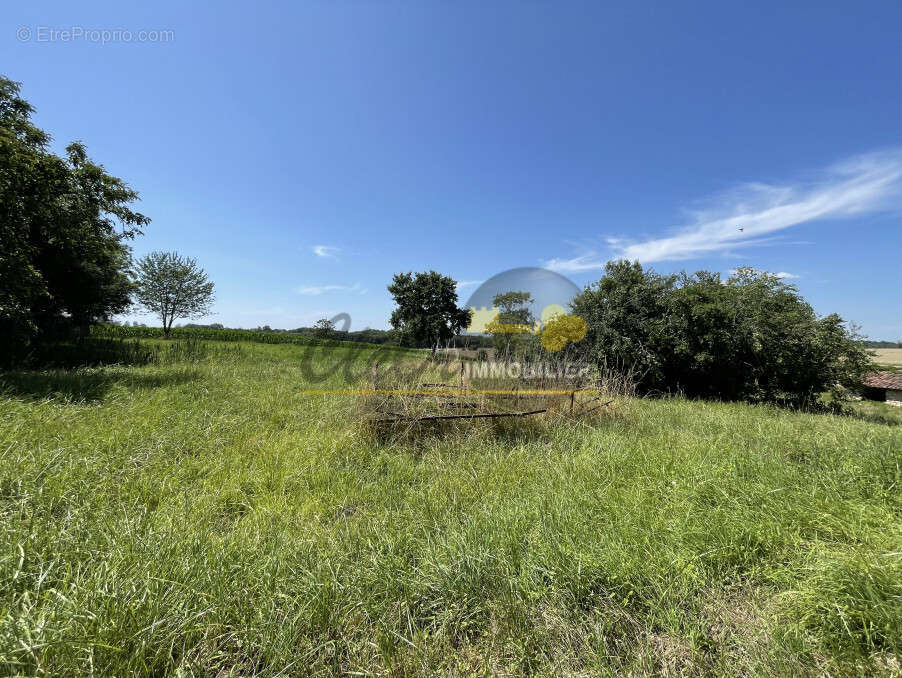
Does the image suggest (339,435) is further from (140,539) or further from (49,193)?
(49,193)

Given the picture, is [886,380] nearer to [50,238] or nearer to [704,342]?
[704,342]

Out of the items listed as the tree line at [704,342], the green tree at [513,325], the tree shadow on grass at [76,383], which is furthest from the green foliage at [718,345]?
the tree shadow on grass at [76,383]

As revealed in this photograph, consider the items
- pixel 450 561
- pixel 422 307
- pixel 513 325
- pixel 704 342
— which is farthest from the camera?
pixel 422 307

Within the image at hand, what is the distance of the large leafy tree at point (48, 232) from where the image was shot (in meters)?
6.96

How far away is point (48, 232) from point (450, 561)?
45.3 feet

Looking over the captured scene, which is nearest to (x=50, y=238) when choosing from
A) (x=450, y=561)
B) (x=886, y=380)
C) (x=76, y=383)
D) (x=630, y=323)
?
(x=76, y=383)

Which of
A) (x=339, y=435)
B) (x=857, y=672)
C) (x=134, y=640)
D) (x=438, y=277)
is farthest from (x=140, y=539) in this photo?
(x=438, y=277)

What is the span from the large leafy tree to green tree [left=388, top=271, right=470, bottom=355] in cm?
1806

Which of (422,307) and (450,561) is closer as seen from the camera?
(450,561)

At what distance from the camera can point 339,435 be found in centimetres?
448

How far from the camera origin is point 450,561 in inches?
77.0

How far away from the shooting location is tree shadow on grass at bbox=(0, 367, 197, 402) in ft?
17.9

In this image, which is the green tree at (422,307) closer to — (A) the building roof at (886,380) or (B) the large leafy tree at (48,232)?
(B) the large leafy tree at (48,232)

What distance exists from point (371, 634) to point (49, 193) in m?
12.6
